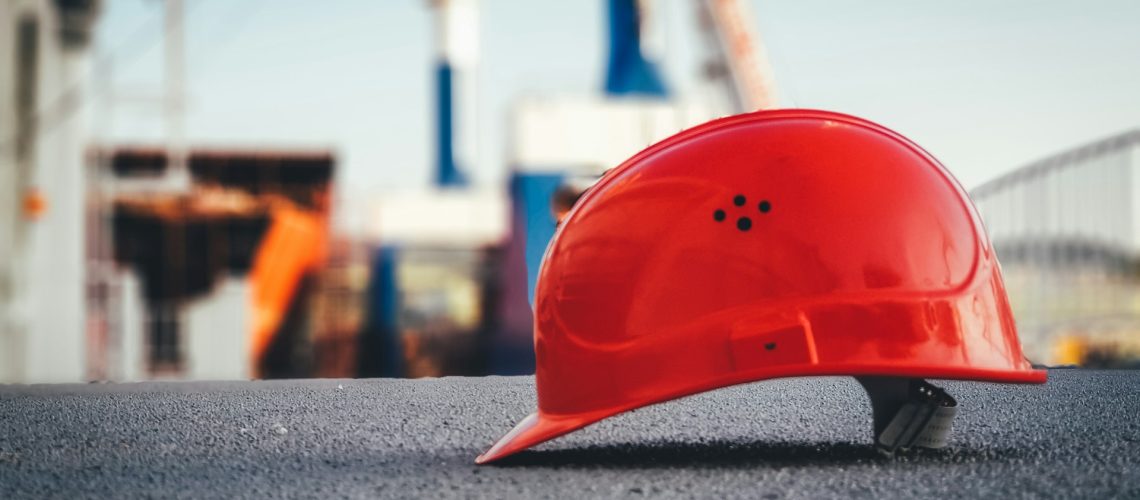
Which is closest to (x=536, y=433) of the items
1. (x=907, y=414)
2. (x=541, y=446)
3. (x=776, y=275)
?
(x=541, y=446)

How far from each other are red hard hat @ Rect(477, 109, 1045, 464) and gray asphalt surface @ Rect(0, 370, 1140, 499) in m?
0.15

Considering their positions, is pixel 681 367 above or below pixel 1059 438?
above


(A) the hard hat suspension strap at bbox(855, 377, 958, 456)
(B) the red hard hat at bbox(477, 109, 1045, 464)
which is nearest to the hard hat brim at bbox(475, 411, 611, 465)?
(B) the red hard hat at bbox(477, 109, 1045, 464)

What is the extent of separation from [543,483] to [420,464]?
31cm

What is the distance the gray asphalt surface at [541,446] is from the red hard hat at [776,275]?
149mm

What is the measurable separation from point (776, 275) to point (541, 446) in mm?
639

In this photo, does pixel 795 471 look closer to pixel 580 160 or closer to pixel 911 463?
pixel 911 463

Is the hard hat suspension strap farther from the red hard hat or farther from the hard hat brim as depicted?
the hard hat brim

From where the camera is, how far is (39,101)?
406 inches

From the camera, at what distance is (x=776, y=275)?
6.15 feet

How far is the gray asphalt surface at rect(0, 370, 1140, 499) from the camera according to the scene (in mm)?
1642

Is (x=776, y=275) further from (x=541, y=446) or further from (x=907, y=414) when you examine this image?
(x=541, y=446)

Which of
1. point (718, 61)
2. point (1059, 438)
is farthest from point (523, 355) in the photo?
point (1059, 438)

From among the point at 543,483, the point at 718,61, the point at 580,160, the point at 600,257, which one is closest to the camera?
the point at 543,483
